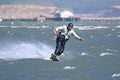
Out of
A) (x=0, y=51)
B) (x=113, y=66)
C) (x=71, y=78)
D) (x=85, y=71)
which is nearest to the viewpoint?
(x=71, y=78)

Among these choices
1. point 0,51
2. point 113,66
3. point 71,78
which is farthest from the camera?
point 0,51

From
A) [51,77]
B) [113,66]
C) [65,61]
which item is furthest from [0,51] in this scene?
[51,77]

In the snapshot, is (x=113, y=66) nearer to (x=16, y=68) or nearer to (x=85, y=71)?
(x=85, y=71)

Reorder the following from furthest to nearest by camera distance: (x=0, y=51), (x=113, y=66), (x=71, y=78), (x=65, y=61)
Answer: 1. (x=0, y=51)
2. (x=65, y=61)
3. (x=113, y=66)
4. (x=71, y=78)

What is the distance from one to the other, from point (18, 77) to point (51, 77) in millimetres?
1511

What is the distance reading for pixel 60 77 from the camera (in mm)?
27500

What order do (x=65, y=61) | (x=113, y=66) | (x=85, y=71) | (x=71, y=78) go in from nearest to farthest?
(x=71, y=78) < (x=85, y=71) < (x=113, y=66) < (x=65, y=61)

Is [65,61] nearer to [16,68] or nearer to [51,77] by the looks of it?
[16,68]

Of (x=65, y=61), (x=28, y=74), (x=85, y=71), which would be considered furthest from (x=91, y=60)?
(x=28, y=74)

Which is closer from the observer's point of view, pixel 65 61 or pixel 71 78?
pixel 71 78

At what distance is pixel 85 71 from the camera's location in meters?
29.9

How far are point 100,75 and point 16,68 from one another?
5.03 meters

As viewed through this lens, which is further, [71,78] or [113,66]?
[113,66]

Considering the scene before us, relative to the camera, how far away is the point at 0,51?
38969 mm
